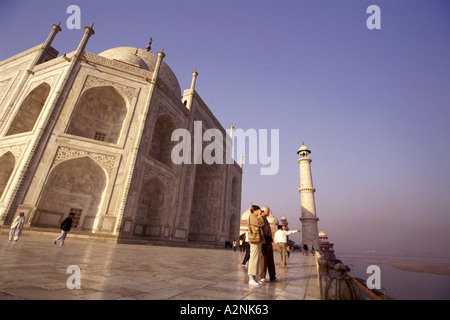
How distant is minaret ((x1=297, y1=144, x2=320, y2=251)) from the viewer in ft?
78.4

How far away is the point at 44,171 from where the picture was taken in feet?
34.3

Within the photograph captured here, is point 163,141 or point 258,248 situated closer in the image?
point 258,248

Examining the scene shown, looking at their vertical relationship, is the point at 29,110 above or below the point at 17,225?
above

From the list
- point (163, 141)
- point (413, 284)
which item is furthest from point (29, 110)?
point (413, 284)

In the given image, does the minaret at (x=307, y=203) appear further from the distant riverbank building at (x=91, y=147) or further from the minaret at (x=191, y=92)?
the minaret at (x=191, y=92)

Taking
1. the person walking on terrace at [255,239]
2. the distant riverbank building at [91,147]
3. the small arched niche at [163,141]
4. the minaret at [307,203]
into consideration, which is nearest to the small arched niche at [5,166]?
the distant riverbank building at [91,147]

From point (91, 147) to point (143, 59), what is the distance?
35.8ft

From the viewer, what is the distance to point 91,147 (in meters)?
11.7

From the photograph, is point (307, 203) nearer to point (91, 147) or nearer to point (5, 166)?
point (91, 147)

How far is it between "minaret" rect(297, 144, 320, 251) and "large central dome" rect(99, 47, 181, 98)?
1736 centimetres

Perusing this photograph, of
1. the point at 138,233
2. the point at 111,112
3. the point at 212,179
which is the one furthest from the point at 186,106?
the point at 138,233
